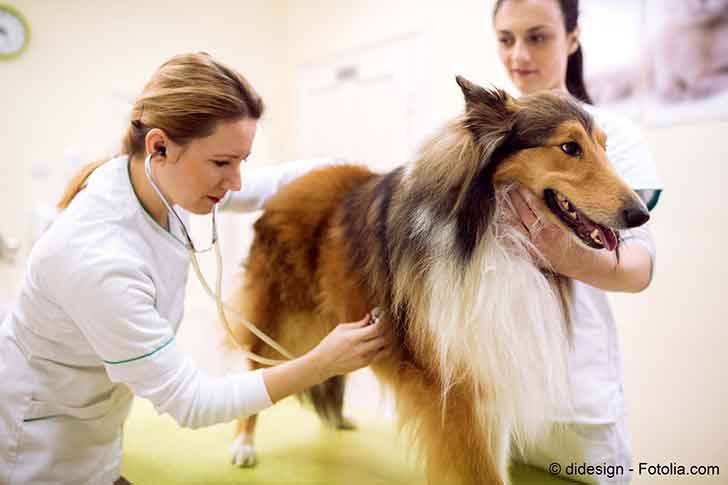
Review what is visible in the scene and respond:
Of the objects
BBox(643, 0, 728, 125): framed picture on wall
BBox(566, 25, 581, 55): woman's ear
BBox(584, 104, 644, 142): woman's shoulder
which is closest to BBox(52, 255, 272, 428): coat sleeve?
BBox(584, 104, 644, 142): woman's shoulder

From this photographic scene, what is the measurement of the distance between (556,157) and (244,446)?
5.01ft

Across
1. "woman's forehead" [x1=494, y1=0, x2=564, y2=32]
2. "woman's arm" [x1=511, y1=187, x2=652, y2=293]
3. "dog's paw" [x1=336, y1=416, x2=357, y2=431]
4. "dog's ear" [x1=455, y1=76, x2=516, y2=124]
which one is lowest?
"dog's paw" [x1=336, y1=416, x2=357, y2=431]

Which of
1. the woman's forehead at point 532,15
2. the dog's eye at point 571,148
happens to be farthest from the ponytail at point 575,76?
the dog's eye at point 571,148

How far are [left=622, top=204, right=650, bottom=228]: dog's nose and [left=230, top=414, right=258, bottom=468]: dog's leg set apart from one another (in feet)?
5.02

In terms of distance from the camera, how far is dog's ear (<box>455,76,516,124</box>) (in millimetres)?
1444

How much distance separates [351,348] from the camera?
158 centimetres

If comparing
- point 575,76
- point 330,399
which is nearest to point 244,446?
point 330,399

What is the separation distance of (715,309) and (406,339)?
4.80ft

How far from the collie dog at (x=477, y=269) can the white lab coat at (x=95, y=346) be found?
1.39 ft

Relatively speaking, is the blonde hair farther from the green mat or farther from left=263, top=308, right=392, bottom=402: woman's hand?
the green mat

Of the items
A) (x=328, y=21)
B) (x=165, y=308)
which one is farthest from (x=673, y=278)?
(x=328, y=21)

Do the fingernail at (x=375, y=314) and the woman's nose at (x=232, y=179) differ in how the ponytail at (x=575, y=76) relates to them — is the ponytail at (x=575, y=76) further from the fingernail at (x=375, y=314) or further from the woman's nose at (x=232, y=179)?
the woman's nose at (x=232, y=179)

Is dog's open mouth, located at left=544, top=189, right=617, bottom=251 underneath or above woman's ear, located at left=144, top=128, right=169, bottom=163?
underneath

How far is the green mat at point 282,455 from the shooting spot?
2.04m
